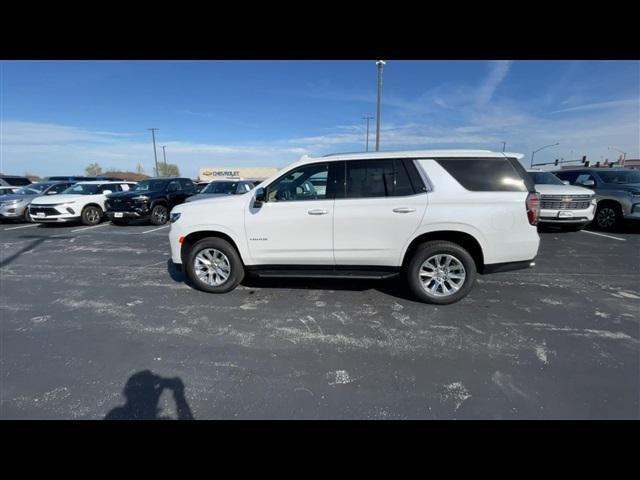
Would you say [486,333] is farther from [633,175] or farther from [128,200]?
[128,200]

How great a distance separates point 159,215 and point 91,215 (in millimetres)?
2655

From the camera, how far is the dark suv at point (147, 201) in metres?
9.78

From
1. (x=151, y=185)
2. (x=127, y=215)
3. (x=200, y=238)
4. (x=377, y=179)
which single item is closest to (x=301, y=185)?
(x=377, y=179)

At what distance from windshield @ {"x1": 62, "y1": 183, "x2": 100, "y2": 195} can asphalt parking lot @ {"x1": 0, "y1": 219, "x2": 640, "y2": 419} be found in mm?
7544

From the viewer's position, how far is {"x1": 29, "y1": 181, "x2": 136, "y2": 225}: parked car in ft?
31.9

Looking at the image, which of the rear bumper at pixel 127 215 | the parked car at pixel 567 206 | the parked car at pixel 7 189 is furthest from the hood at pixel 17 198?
the parked car at pixel 567 206

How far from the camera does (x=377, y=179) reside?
3.74 meters

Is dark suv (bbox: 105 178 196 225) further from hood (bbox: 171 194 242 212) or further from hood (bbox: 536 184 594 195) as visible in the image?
hood (bbox: 536 184 594 195)

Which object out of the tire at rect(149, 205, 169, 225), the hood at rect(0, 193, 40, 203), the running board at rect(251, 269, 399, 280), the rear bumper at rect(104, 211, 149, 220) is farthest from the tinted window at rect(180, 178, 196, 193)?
the running board at rect(251, 269, 399, 280)
